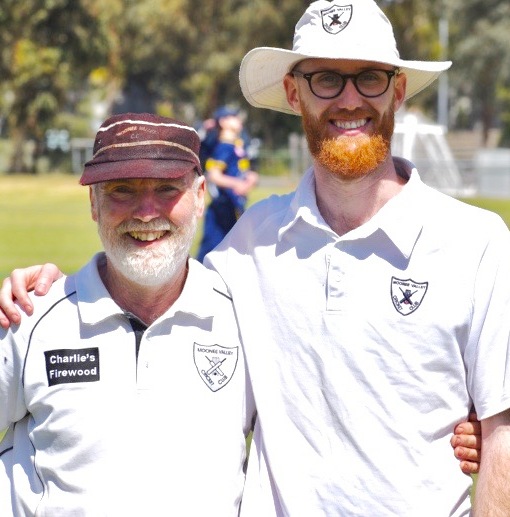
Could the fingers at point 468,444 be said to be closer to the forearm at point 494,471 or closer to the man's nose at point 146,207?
the forearm at point 494,471

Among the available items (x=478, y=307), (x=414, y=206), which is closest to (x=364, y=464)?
(x=478, y=307)

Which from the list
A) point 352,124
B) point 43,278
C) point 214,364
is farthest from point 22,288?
point 352,124

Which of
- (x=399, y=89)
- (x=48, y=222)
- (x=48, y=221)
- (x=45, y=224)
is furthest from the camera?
(x=48, y=221)

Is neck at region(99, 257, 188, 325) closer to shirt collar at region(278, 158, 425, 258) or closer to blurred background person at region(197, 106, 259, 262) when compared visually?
A: shirt collar at region(278, 158, 425, 258)

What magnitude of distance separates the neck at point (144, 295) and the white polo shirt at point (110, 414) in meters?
0.06

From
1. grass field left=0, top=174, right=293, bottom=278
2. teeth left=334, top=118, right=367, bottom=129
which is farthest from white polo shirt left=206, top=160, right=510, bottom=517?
grass field left=0, top=174, right=293, bottom=278

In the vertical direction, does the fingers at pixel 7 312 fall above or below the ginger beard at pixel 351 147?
below

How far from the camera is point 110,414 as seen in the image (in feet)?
11.2

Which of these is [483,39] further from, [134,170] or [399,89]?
[134,170]

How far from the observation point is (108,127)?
3604 millimetres

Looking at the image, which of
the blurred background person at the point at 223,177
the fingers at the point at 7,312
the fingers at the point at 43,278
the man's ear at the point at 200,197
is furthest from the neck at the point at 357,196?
the blurred background person at the point at 223,177

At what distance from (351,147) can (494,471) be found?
1.10m

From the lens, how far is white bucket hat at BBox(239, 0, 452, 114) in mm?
3660

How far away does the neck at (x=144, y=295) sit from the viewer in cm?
355
